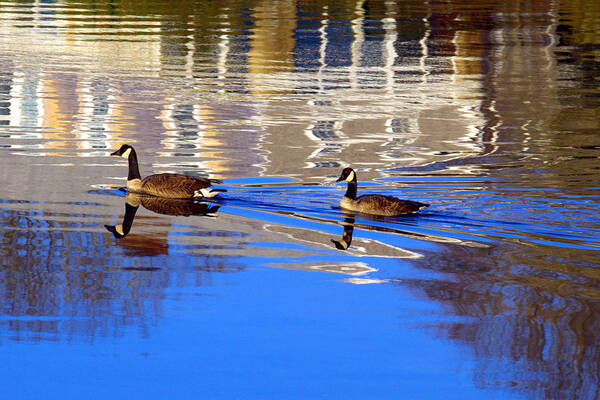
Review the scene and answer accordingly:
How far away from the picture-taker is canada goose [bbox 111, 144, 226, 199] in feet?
51.2

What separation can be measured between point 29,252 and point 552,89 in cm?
1823

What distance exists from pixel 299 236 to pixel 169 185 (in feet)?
9.37

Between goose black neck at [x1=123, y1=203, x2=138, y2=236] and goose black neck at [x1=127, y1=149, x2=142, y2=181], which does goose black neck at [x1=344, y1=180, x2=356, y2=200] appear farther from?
goose black neck at [x1=127, y1=149, x2=142, y2=181]

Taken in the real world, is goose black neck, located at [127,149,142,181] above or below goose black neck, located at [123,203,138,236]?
above

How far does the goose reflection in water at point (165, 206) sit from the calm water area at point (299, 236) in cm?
6

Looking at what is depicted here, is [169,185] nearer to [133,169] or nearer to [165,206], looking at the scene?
[165,206]

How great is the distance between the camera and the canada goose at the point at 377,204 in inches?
569

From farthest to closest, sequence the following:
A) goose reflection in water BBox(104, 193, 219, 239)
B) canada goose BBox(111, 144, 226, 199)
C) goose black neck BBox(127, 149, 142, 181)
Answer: goose black neck BBox(127, 149, 142, 181) → canada goose BBox(111, 144, 226, 199) → goose reflection in water BBox(104, 193, 219, 239)

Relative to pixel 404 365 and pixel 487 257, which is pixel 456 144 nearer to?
pixel 487 257

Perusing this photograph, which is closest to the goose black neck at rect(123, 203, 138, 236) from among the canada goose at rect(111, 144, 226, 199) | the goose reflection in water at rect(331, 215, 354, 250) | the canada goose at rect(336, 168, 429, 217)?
the canada goose at rect(111, 144, 226, 199)

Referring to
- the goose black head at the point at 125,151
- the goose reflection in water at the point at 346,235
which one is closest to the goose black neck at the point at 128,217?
the goose black head at the point at 125,151

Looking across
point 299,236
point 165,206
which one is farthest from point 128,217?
point 299,236

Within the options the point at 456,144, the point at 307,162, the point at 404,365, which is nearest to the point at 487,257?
the point at 404,365

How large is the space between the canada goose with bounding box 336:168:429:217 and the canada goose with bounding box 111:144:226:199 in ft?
6.27
